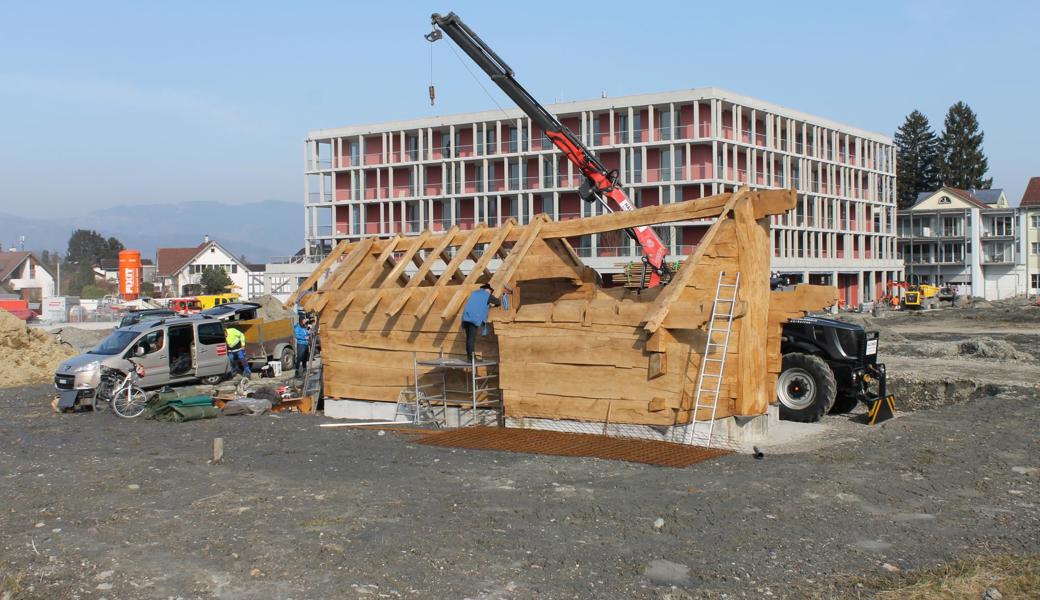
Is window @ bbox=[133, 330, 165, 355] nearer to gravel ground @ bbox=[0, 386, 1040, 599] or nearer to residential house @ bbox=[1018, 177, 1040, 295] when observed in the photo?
gravel ground @ bbox=[0, 386, 1040, 599]

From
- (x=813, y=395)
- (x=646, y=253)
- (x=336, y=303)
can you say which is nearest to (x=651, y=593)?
(x=813, y=395)

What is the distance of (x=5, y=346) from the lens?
2658 cm

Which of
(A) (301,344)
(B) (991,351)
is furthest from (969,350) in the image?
(A) (301,344)

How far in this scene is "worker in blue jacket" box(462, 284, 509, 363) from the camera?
14.0 meters

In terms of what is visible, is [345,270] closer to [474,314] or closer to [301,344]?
[474,314]

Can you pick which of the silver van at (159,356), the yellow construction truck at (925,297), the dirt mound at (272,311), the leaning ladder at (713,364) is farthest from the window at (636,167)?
the leaning ladder at (713,364)

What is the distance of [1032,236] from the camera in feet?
266

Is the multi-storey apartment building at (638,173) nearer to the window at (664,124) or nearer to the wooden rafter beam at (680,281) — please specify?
the window at (664,124)

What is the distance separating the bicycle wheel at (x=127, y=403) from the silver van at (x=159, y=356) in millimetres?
1390

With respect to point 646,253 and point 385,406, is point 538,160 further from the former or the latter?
point 385,406

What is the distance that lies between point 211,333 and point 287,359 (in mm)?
4922

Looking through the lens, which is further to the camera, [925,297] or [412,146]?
[412,146]

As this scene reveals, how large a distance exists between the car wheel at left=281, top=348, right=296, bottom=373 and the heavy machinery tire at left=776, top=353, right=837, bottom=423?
1548 centimetres

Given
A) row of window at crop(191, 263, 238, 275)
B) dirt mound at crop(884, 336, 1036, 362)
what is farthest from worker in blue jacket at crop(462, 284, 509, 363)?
row of window at crop(191, 263, 238, 275)
